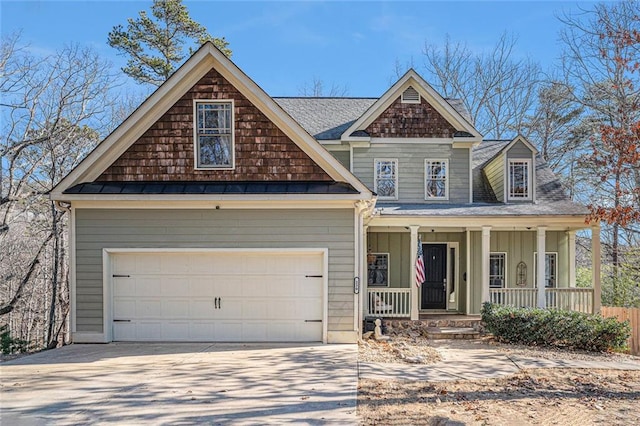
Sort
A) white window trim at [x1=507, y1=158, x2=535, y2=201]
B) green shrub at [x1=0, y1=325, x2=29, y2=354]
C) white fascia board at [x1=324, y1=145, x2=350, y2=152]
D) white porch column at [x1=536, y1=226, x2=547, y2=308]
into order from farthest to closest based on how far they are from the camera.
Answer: white fascia board at [x1=324, y1=145, x2=350, y2=152]
white window trim at [x1=507, y1=158, x2=535, y2=201]
white porch column at [x1=536, y1=226, x2=547, y2=308]
green shrub at [x1=0, y1=325, x2=29, y2=354]

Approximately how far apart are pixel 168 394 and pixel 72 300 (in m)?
4.92

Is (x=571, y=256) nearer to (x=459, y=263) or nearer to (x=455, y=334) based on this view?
(x=459, y=263)

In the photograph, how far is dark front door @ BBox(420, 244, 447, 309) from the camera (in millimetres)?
13891

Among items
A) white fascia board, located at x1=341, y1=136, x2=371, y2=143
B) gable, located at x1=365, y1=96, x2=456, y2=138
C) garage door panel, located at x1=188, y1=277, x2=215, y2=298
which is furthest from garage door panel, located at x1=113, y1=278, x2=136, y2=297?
gable, located at x1=365, y1=96, x2=456, y2=138

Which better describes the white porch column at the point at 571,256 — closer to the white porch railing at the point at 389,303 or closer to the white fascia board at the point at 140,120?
the white porch railing at the point at 389,303

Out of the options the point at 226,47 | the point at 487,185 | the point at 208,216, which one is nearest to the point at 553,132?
the point at 487,185

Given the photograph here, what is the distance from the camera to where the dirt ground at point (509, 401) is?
5.25 metres

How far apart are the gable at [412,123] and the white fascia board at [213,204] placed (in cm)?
512

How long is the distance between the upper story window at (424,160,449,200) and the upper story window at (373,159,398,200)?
100 cm

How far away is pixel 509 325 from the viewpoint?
10383 mm

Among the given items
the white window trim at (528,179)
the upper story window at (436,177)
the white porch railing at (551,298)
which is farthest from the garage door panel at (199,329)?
the white window trim at (528,179)

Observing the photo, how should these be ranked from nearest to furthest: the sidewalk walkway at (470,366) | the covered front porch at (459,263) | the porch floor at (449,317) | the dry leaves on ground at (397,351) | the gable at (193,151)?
the sidewalk walkway at (470,366) < the dry leaves on ground at (397,351) < the gable at (193,151) < the porch floor at (449,317) < the covered front porch at (459,263)

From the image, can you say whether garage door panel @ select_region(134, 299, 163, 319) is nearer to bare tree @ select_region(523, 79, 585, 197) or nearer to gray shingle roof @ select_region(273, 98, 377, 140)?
gray shingle roof @ select_region(273, 98, 377, 140)

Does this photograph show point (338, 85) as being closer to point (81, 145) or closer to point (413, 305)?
point (81, 145)
